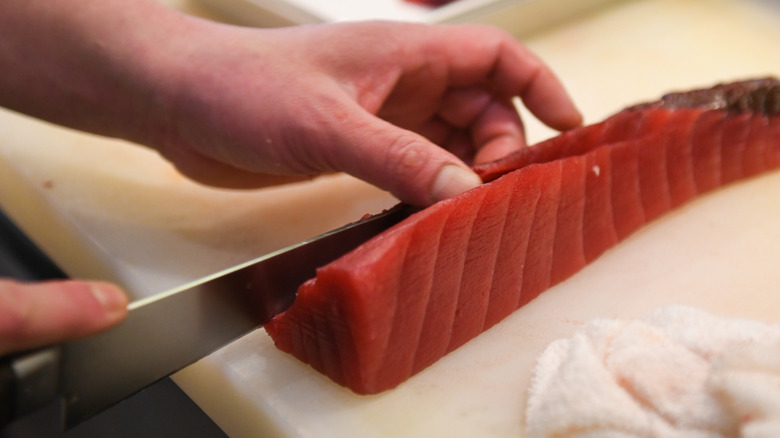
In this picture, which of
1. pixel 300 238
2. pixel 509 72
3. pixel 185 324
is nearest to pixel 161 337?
pixel 185 324

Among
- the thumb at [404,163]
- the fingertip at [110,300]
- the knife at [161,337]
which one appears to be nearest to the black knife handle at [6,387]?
the knife at [161,337]

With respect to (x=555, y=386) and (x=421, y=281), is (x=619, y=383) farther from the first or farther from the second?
(x=421, y=281)

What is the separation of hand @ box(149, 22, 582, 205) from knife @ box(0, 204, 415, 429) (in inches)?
7.4

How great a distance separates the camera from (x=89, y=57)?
6.06ft

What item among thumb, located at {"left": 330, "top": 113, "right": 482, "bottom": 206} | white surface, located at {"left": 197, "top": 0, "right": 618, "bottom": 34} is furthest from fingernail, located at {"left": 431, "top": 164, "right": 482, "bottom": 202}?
white surface, located at {"left": 197, "top": 0, "right": 618, "bottom": 34}

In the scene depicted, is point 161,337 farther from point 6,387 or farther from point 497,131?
point 497,131

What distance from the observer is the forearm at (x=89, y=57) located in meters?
1.81

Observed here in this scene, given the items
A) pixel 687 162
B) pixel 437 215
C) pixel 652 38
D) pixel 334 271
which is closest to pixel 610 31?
pixel 652 38

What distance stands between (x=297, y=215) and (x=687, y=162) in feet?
3.88

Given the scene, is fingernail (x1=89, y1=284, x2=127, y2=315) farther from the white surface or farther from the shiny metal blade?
the white surface

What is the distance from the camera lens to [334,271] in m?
1.25

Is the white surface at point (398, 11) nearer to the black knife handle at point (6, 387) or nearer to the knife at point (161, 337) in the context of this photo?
the knife at point (161, 337)

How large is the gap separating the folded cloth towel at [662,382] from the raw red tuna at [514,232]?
0.82 feet

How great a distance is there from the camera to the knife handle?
961 mm
